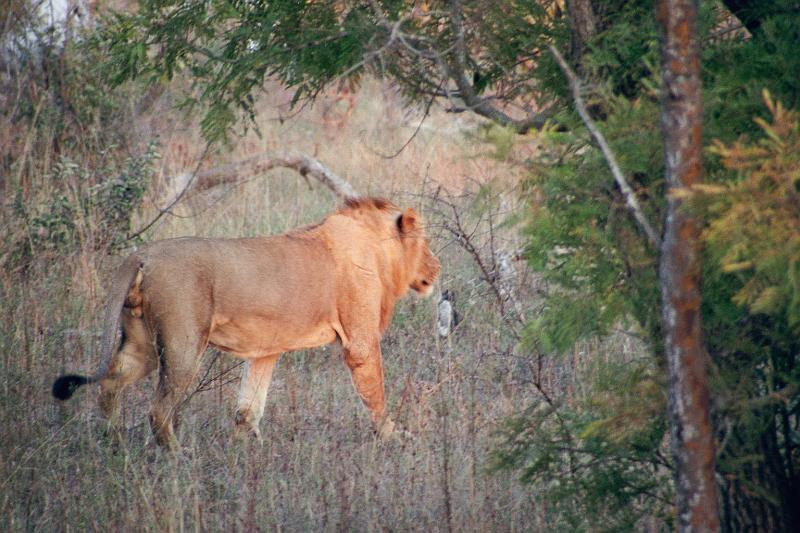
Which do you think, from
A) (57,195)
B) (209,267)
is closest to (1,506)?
(209,267)

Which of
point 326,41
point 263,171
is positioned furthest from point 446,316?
point 263,171

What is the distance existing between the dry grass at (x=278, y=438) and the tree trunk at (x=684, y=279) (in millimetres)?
560

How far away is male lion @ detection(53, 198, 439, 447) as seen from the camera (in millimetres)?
5094

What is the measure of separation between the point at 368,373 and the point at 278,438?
0.66m

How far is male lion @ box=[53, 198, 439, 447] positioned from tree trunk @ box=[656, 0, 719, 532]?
2.80 m

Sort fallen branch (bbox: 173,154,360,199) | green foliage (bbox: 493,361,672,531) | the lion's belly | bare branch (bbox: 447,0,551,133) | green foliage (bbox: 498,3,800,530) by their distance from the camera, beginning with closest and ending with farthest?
1. green foliage (bbox: 498,3,800,530)
2. green foliage (bbox: 493,361,672,531)
3. bare branch (bbox: 447,0,551,133)
4. the lion's belly
5. fallen branch (bbox: 173,154,360,199)

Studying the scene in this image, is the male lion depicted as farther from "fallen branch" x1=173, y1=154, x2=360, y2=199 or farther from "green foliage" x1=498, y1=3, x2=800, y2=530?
"fallen branch" x1=173, y1=154, x2=360, y2=199

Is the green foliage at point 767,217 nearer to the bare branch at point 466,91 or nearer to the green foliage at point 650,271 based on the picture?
the green foliage at point 650,271

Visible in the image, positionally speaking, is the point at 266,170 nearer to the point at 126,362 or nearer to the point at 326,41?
the point at 126,362

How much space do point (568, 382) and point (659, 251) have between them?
337 centimetres

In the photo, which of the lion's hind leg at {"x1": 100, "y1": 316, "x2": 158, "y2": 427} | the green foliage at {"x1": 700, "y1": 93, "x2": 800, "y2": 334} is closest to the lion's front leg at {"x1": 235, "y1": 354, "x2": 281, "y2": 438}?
the lion's hind leg at {"x1": 100, "y1": 316, "x2": 158, "y2": 427}

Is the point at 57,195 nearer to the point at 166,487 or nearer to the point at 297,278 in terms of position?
the point at 297,278

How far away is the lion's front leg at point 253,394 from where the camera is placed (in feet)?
18.4

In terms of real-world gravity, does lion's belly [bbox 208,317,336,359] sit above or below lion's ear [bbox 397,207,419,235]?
below
